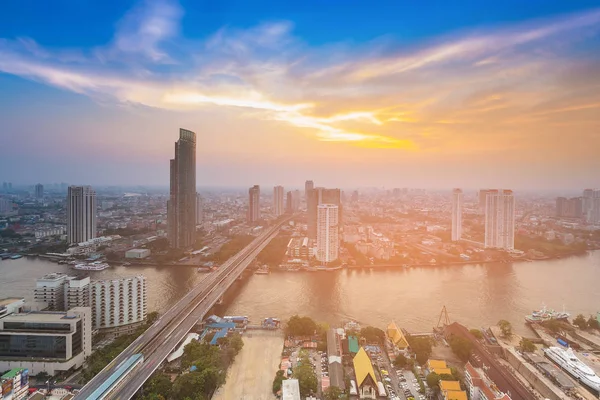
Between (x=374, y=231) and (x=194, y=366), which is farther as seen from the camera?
(x=374, y=231)

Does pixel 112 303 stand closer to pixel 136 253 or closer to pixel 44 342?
pixel 44 342

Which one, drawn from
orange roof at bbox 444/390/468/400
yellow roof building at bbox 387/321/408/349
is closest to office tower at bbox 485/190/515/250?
yellow roof building at bbox 387/321/408/349

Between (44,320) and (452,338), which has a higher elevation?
(44,320)

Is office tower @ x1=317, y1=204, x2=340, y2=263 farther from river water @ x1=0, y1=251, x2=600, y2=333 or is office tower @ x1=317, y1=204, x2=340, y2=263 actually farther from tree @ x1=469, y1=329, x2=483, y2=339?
tree @ x1=469, y1=329, x2=483, y2=339

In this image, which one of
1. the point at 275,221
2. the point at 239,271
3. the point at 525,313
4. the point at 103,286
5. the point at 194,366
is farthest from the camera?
the point at 275,221

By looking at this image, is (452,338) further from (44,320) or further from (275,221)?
(275,221)

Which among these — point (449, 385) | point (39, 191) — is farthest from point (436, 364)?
point (39, 191)

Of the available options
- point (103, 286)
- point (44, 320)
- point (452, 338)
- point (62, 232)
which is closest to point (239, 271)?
point (103, 286)
